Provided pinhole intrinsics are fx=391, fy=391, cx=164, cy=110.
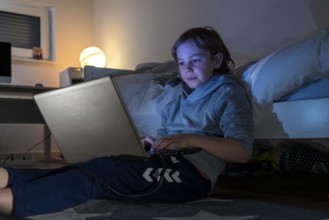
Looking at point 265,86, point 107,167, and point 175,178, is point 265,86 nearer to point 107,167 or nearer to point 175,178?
point 175,178

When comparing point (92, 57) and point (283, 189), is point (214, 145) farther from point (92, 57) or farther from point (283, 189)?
point (92, 57)

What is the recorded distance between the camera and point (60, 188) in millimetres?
872

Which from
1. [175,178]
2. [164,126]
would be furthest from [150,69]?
[175,178]

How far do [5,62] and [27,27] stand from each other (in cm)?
66

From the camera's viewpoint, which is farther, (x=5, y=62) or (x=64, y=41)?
(x=64, y=41)

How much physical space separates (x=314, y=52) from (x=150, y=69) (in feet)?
4.82

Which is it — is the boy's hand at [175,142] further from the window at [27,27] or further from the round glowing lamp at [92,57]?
the window at [27,27]

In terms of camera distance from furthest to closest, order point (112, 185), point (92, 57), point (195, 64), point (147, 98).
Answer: point (92, 57) < point (147, 98) < point (195, 64) < point (112, 185)

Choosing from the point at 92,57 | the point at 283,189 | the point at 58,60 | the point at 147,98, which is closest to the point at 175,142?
the point at 283,189

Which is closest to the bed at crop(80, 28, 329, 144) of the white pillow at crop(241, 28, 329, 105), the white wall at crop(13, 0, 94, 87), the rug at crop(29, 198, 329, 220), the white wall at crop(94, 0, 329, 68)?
the white pillow at crop(241, 28, 329, 105)

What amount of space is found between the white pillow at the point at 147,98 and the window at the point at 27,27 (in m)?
2.00

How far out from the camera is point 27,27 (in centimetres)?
386

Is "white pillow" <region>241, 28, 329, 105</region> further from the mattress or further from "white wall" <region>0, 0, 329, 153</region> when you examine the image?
"white wall" <region>0, 0, 329, 153</region>

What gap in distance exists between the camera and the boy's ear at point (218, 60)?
1.29 m
